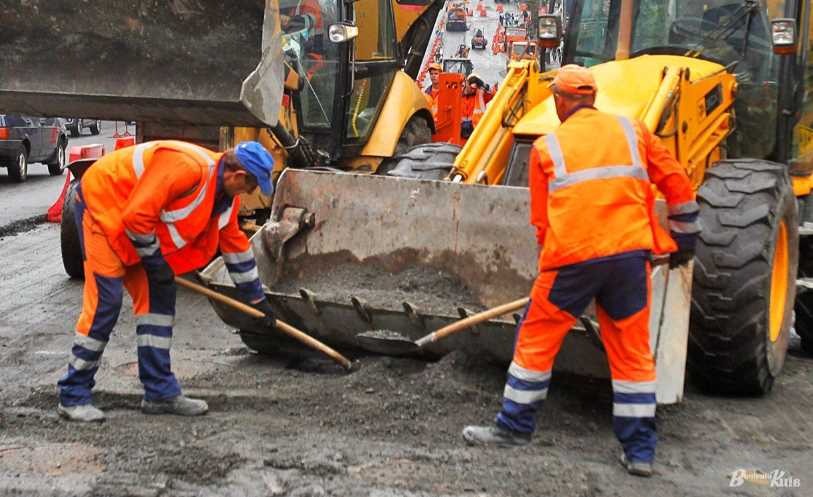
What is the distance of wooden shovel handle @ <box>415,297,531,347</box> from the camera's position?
16.2 ft

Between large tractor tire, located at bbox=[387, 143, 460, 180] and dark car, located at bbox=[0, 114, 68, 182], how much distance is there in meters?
10.1

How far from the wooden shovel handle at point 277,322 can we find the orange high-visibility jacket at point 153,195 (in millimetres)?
450

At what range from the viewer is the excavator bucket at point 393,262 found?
543cm

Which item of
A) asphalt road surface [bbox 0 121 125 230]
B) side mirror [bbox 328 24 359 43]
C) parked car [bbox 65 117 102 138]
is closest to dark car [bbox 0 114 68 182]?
asphalt road surface [bbox 0 121 125 230]

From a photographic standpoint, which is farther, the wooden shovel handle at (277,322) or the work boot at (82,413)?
the wooden shovel handle at (277,322)

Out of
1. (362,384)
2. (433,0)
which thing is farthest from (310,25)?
(362,384)

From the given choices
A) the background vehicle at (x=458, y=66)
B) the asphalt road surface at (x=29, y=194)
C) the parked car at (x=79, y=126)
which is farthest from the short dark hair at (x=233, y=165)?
the parked car at (x=79, y=126)

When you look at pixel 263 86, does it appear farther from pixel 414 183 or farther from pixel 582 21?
pixel 582 21

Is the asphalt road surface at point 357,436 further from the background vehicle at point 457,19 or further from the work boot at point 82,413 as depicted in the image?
the background vehicle at point 457,19

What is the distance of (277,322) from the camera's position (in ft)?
18.0

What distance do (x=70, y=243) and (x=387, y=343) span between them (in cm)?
406

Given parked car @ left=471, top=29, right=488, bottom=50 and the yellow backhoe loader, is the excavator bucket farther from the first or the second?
parked car @ left=471, top=29, right=488, bottom=50

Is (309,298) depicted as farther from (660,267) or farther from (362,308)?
(660,267)

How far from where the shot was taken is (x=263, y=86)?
6.94 m
